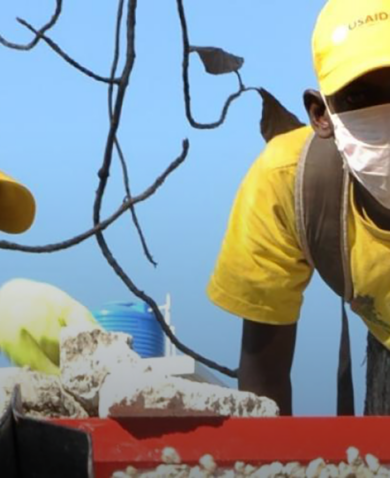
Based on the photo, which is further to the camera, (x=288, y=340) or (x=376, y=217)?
(x=288, y=340)

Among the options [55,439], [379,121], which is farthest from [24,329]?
[55,439]

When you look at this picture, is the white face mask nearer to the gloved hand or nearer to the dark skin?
the dark skin

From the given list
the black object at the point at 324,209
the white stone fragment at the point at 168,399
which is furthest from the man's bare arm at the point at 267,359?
the white stone fragment at the point at 168,399

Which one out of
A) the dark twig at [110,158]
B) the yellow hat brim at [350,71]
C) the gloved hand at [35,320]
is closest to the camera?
the yellow hat brim at [350,71]

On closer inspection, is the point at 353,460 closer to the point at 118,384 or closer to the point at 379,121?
the point at 118,384

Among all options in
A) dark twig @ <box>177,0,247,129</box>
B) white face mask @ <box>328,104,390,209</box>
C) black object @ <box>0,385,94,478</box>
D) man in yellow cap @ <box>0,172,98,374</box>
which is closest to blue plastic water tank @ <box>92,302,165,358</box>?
man in yellow cap @ <box>0,172,98,374</box>

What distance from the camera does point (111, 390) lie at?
121cm

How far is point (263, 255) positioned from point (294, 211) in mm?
90

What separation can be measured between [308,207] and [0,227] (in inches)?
16.4

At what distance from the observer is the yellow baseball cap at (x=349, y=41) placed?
1.29m

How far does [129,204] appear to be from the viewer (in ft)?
Answer: 5.51

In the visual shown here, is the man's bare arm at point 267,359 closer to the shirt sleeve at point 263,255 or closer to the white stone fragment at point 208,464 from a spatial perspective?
the shirt sleeve at point 263,255

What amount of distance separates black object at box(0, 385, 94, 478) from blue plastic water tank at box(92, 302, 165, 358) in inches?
69.2

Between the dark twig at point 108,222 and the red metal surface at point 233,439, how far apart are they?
735mm
